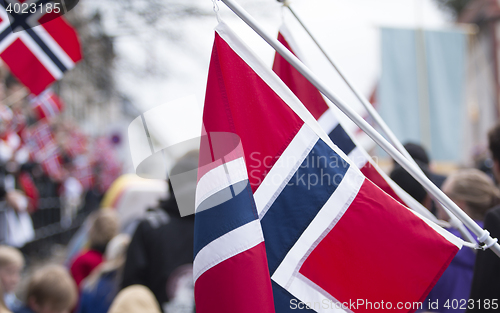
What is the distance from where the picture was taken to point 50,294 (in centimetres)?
279

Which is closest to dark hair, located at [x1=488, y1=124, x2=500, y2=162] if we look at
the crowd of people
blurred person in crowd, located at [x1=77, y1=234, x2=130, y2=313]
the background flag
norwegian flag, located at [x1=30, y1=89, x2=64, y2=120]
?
the background flag

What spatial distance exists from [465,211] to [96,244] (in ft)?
9.92

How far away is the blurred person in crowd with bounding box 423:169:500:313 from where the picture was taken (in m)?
2.29

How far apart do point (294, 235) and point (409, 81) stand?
802cm

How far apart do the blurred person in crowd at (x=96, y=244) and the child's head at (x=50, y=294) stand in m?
1.24

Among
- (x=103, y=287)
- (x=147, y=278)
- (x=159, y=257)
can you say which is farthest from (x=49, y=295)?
(x=159, y=257)

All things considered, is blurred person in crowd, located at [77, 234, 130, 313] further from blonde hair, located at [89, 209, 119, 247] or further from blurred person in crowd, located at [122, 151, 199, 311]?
blonde hair, located at [89, 209, 119, 247]

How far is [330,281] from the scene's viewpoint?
5.73 feet

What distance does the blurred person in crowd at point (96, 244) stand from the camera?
412 centimetres

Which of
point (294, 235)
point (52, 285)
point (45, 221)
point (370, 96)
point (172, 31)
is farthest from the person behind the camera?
point (370, 96)

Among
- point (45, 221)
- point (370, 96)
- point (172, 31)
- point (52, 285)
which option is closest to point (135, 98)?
point (45, 221)

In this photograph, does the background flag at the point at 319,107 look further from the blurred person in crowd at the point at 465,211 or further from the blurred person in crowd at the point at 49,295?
the blurred person in crowd at the point at 49,295

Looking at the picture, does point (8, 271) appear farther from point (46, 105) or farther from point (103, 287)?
point (46, 105)

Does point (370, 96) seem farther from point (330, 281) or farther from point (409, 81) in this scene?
point (330, 281)
